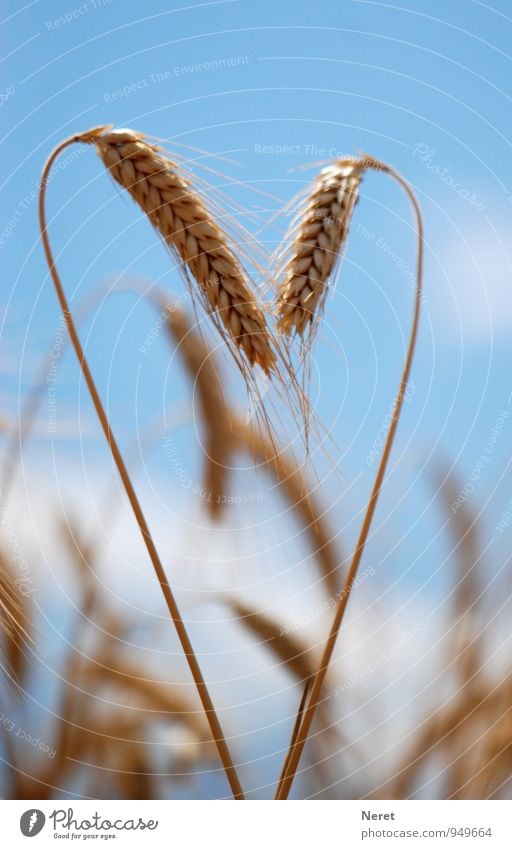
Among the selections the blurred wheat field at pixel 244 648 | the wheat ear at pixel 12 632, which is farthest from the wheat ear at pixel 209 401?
the wheat ear at pixel 12 632

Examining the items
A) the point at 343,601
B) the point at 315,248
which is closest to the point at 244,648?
the point at 343,601

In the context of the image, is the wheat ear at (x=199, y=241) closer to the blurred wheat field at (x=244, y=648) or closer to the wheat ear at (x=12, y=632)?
the blurred wheat field at (x=244, y=648)

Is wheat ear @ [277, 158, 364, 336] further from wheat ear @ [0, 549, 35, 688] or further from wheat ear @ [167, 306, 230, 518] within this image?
wheat ear @ [0, 549, 35, 688]

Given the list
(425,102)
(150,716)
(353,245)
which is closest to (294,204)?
(353,245)

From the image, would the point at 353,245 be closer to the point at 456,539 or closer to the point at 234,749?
the point at 456,539

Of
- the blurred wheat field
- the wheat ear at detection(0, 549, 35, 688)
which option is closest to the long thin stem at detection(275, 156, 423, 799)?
the blurred wheat field

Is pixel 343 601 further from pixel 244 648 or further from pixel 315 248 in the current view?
pixel 315 248
